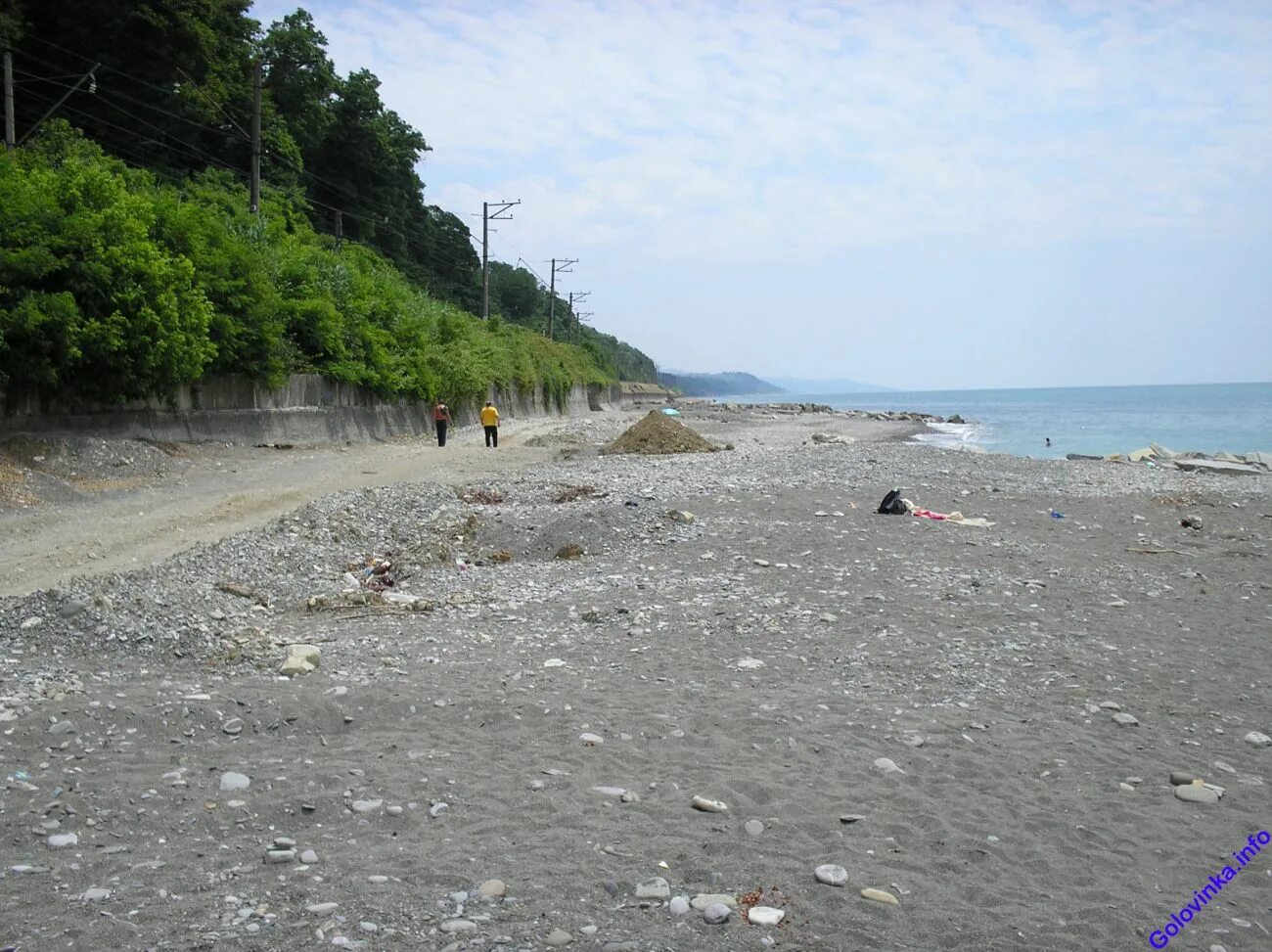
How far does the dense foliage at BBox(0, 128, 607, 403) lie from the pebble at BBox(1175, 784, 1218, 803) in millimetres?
16560

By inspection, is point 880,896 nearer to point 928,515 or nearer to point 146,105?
point 928,515

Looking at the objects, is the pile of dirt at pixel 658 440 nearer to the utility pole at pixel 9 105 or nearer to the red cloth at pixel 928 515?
the red cloth at pixel 928 515

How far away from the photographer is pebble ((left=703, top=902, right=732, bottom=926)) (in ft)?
12.9

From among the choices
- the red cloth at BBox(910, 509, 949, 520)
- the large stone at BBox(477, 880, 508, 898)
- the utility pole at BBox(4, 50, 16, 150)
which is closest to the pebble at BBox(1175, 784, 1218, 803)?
the large stone at BBox(477, 880, 508, 898)

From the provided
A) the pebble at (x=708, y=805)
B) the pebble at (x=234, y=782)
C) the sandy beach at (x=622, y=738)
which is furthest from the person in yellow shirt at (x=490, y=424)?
the pebble at (x=708, y=805)

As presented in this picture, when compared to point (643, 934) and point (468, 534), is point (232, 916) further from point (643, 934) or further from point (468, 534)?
point (468, 534)

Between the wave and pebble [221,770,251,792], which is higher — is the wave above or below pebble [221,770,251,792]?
below

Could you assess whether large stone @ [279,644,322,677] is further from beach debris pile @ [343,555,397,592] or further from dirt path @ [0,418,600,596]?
dirt path @ [0,418,600,596]

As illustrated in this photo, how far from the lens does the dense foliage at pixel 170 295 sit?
16359mm

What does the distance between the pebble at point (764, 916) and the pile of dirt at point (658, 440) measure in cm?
2313

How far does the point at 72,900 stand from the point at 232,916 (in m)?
0.67

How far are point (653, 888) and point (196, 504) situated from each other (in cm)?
1239

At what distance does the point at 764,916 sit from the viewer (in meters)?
3.97

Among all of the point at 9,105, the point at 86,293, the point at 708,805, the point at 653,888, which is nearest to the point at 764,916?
the point at 653,888
